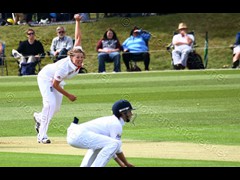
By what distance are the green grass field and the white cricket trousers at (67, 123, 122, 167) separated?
997 mm

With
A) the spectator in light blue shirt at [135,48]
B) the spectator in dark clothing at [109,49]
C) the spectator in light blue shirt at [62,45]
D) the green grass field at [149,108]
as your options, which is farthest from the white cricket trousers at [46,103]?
the spectator in light blue shirt at [135,48]

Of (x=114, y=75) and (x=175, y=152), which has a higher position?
(x=175, y=152)

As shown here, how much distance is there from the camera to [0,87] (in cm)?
2698

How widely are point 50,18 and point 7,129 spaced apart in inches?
Answer: 910

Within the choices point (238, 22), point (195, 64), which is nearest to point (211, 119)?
point (195, 64)

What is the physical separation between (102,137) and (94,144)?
13 cm

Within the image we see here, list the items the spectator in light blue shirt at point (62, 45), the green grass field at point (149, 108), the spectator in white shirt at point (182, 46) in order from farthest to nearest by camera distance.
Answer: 1. the spectator in white shirt at point (182, 46)
2. the spectator in light blue shirt at point (62, 45)
3. the green grass field at point (149, 108)

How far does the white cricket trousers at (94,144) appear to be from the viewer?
11.4 meters

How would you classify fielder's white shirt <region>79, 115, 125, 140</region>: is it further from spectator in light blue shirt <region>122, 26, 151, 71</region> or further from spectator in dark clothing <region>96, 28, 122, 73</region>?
spectator in light blue shirt <region>122, 26, 151, 71</region>

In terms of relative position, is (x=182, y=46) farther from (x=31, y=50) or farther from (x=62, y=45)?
(x=31, y=50)

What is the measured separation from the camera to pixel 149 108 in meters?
20.9

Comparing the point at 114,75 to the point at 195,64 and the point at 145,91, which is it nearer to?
the point at 195,64

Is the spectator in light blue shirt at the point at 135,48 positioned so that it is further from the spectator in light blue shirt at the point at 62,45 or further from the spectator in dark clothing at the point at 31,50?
the spectator in dark clothing at the point at 31,50
